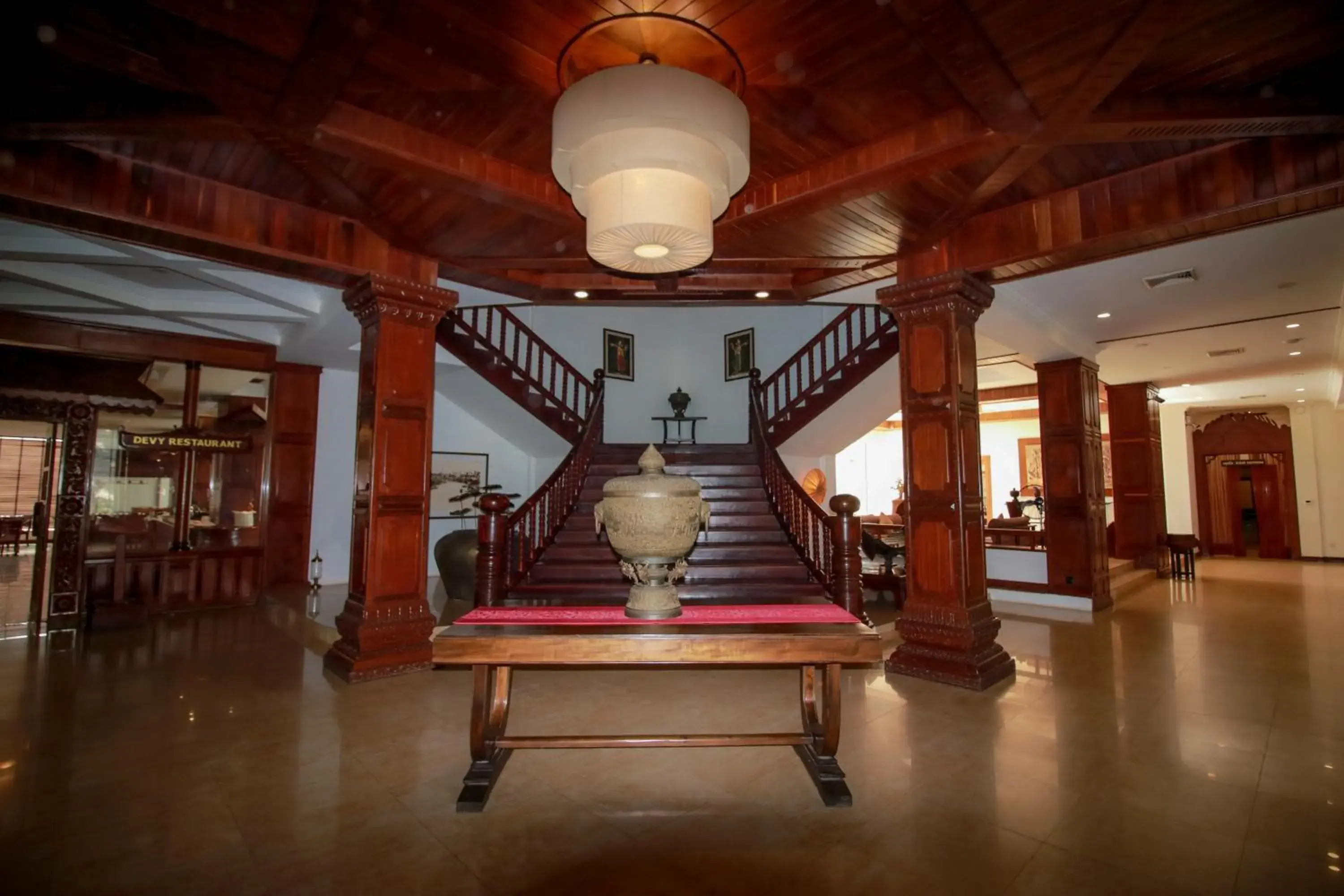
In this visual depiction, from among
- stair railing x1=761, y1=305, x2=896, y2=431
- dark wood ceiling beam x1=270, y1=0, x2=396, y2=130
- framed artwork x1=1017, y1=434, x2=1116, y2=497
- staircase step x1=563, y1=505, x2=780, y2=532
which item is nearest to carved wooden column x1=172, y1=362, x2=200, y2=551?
staircase step x1=563, y1=505, x2=780, y2=532

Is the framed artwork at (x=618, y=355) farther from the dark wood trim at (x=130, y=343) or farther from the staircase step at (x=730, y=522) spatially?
the dark wood trim at (x=130, y=343)

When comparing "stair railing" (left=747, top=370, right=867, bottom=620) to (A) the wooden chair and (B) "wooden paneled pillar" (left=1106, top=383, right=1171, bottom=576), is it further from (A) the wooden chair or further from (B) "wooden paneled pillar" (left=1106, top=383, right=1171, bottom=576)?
(A) the wooden chair

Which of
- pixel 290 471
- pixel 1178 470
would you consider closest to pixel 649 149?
pixel 290 471

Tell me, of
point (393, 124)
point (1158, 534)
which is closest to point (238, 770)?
point (393, 124)

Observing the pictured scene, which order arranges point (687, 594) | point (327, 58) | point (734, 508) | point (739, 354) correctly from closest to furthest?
1. point (327, 58)
2. point (687, 594)
3. point (734, 508)
4. point (739, 354)

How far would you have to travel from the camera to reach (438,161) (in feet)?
10.7

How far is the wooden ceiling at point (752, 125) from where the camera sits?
233 centimetres

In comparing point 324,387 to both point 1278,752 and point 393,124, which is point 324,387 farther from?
point 1278,752

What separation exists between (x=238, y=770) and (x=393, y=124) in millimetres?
3155

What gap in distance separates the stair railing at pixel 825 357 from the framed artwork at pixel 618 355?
94.3 inches

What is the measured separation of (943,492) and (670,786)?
2.79m

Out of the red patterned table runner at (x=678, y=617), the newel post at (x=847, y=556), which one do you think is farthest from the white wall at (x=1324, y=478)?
the red patterned table runner at (x=678, y=617)

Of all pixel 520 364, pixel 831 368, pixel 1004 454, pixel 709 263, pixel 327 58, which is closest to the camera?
pixel 327 58

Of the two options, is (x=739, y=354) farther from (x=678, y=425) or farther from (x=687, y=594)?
(x=687, y=594)
